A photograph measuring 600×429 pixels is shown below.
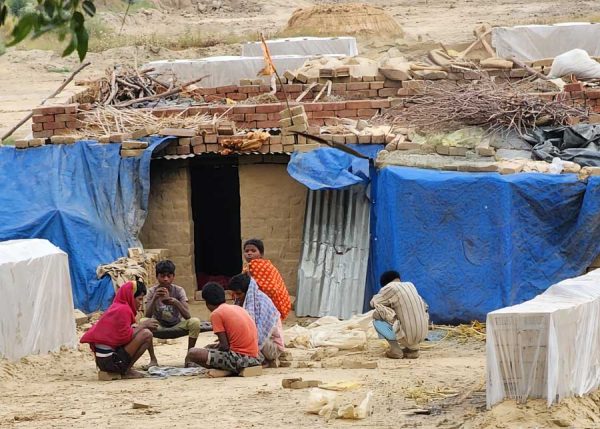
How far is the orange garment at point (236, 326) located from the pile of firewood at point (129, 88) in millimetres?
6581

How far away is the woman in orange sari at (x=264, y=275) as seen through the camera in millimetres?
11430

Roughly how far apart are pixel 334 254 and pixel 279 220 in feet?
2.49

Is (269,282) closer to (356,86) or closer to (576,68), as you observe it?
(356,86)

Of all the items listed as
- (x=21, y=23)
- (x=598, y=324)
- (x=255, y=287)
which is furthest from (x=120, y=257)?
(x=21, y=23)

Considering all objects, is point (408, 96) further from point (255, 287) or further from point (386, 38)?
point (386, 38)

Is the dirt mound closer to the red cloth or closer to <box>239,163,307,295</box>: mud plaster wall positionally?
<box>239,163,307,295</box>: mud plaster wall

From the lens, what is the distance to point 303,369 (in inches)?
419

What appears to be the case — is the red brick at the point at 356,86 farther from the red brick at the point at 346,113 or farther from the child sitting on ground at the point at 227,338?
the child sitting on ground at the point at 227,338

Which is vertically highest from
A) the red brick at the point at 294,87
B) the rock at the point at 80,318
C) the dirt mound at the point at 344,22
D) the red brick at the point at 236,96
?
the dirt mound at the point at 344,22

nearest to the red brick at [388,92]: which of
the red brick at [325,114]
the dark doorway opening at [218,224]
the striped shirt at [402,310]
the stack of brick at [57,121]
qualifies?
the red brick at [325,114]

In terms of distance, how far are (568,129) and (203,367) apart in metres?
5.29

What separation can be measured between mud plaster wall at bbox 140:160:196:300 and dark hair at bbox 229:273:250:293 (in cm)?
433

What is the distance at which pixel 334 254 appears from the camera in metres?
14.3

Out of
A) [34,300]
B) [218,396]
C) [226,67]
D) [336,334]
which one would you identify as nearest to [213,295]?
[218,396]
